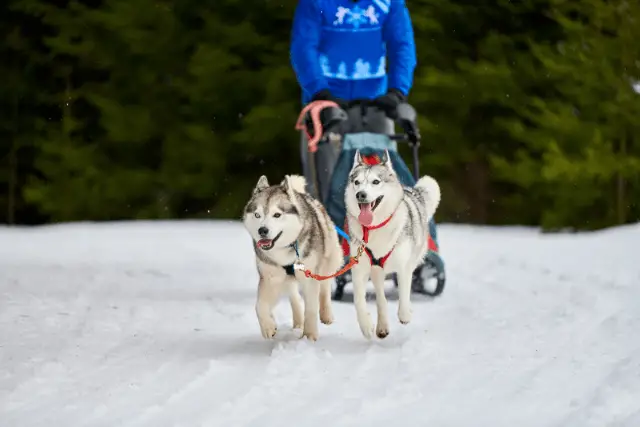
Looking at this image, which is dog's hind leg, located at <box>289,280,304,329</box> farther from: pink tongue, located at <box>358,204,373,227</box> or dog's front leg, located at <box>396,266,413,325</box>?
pink tongue, located at <box>358,204,373,227</box>

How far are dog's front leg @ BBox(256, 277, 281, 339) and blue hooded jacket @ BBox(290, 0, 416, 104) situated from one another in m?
1.35

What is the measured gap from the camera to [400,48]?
517 cm

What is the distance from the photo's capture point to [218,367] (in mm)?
3943

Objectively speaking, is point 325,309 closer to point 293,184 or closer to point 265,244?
point 293,184

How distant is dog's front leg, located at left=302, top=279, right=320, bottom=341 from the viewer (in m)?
4.03

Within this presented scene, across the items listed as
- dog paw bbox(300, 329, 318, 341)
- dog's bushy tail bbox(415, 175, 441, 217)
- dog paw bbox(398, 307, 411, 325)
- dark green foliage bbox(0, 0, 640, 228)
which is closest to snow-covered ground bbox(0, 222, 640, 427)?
dog paw bbox(300, 329, 318, 341)

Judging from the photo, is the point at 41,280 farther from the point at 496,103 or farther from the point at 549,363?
the point at 496,103

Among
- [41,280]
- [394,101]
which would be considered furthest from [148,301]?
[394,101]

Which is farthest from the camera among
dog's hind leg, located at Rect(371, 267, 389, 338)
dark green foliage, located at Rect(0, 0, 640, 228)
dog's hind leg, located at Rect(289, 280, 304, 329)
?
dark green foliage, located at Rect(0, 0, 640, 228)

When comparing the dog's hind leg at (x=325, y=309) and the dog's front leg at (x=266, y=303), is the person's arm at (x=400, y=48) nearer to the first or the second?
the dog's hind leg at (x=325, y=309)

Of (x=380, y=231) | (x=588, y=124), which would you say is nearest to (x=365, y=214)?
(x=380, y=231)

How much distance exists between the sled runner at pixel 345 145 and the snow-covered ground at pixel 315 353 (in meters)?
0.34

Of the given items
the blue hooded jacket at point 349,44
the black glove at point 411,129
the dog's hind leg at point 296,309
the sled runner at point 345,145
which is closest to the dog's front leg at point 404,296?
the dog's hind leg at point 296,309

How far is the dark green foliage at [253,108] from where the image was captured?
1250 centimetres
